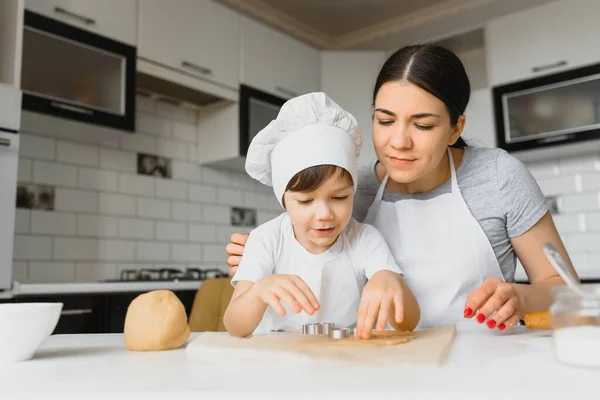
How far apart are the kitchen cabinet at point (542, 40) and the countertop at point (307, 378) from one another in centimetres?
277

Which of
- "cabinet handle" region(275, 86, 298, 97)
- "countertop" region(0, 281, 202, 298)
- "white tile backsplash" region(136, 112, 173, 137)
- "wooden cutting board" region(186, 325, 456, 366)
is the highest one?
"cabinet handle" region(275, 86, 298, 97)

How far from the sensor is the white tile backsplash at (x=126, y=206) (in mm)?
2582

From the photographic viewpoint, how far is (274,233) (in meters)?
1.17

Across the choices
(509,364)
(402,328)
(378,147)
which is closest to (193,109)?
(378,147)

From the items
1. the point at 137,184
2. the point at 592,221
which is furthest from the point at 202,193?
the point at 592,221

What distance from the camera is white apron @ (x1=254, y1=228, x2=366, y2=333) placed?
1.10 m

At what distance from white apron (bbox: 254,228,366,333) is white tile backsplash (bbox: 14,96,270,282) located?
1.78 m

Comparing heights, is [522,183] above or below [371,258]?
above

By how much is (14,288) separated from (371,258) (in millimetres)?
1463

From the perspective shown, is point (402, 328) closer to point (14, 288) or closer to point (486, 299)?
point (486, 299)

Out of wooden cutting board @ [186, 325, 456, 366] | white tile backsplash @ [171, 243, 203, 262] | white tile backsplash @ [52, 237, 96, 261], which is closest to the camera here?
wooden cutting board @ [186, 325, 456, 366]

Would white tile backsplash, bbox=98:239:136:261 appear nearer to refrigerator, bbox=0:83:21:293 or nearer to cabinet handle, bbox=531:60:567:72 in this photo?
refrigerator, bbox=0:83:21:293

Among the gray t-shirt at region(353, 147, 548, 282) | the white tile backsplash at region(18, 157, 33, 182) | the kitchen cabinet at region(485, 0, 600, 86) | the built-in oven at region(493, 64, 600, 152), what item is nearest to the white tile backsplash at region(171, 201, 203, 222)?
the white tile backsplash at region(18, 157, 33, 182)

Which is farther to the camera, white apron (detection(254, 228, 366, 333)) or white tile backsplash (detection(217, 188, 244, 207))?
white tile backsplash (detection(217, 188, 244, 207))
